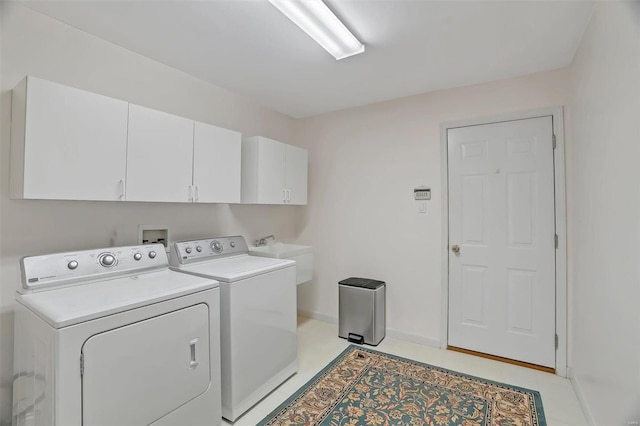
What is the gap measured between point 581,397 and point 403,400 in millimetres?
1213

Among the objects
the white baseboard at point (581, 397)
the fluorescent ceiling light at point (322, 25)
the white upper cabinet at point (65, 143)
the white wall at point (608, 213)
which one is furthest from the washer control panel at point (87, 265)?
the white baseboard at point (581, 397)

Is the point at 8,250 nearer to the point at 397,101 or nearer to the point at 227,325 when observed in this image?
the point at 227,325

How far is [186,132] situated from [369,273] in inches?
90.9

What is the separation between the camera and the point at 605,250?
1.63 m

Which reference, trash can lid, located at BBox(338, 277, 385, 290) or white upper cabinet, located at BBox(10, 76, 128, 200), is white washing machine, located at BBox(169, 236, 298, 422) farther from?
trash can lid, located at BBox(338, 277, 385, 290)

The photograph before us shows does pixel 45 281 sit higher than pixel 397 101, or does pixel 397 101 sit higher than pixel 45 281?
pixel 397 101

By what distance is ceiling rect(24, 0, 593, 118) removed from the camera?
1772mm

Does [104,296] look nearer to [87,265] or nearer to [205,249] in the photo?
[87,265]

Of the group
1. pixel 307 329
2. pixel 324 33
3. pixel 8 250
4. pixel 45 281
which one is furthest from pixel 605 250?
pixel 8 250

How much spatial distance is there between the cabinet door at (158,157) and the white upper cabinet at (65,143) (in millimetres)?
61

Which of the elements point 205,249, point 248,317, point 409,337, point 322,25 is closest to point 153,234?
point 205,249

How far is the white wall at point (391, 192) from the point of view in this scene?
112 inches

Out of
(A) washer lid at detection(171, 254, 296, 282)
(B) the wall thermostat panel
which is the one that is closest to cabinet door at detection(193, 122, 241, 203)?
(A) washer lid at detection(171, 254, 296, 282)

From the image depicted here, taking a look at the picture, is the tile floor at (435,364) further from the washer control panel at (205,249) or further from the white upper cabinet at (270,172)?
the white upper cabinet at (270,172)
